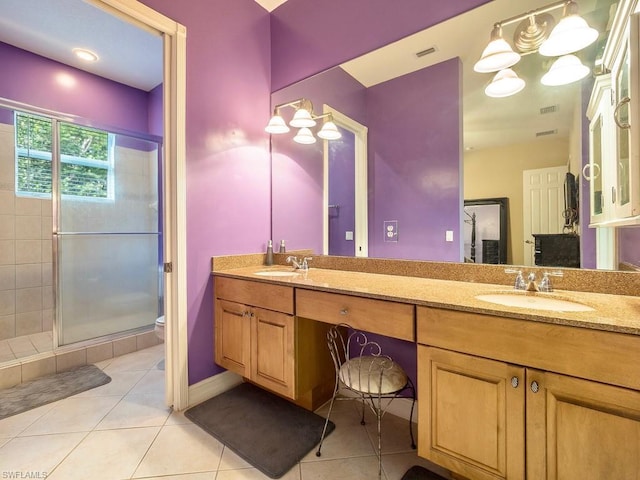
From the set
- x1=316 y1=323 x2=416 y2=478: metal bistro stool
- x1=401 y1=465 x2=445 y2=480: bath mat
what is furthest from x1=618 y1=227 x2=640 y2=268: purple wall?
x1=401 y1=465 x2=445 y2=480: bath mat

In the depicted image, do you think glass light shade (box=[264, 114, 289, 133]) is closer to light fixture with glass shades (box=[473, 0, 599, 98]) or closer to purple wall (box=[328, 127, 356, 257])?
purple wall (box=[328, 127, 356, 257])

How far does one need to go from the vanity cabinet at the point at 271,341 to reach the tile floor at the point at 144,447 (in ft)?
0.93

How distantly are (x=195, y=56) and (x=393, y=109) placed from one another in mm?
1273

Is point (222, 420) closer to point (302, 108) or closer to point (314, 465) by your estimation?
point (314, 465)

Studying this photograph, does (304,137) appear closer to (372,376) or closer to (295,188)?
(295,188)

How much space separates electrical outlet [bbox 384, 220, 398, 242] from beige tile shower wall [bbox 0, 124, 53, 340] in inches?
129

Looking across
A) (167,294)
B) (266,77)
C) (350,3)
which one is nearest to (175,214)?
(167,294)

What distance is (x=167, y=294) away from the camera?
1765 mm

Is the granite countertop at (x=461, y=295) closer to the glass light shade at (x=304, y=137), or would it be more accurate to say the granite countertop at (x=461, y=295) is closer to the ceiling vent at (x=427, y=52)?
the glass light shade at (x=304, y=137)

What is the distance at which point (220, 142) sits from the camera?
197 cm

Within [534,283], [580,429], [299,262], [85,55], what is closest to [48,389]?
[299,262]

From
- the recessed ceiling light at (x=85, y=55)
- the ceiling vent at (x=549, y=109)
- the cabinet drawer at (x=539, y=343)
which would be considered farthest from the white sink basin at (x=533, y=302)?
the recessed ceiling light at (x=85, y=55)

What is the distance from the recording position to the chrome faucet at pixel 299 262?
6.72ft

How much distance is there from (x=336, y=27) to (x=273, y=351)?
2.04 meters
